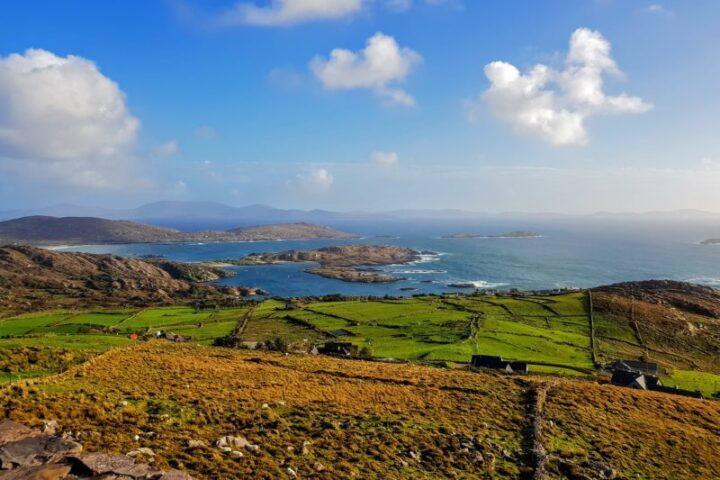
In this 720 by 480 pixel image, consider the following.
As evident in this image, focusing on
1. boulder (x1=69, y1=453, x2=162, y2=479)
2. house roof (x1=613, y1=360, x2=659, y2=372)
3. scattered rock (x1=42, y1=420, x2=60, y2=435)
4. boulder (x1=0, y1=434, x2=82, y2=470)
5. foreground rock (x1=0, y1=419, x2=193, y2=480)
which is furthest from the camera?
house roof (x1=613, y1=360, x2=659, y2=372)

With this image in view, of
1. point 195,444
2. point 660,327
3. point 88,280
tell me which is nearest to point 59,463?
point 195,444

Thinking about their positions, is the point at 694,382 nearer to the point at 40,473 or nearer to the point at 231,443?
the point at 231,443

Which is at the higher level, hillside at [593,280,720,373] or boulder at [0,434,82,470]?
boulder at [0,434,82,470]

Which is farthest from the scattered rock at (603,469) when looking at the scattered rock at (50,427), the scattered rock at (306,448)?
the scattered rock at (50,427)

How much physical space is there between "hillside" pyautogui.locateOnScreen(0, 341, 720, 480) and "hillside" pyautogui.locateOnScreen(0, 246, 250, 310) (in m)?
101

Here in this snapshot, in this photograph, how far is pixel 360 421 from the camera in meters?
23.0

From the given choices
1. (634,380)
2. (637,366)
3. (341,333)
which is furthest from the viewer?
(341,333)

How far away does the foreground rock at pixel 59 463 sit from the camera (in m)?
13.3

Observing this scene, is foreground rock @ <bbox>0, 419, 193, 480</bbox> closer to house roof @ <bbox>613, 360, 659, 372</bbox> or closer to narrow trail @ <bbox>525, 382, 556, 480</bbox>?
narrow trail @ <bbox>525, 382, 556, 480</bbox>

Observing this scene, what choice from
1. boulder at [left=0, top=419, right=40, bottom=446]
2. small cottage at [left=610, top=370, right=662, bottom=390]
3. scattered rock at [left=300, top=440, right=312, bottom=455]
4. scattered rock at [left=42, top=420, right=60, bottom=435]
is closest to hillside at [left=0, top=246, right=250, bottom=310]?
boulder at [left=0, top=419, right=40, bottom=446]

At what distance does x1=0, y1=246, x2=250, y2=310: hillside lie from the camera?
124 meters

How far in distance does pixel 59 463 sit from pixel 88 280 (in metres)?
167

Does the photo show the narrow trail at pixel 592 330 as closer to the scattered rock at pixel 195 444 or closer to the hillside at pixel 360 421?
the hillside at pixel 360 421

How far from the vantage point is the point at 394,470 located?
17.9 m
